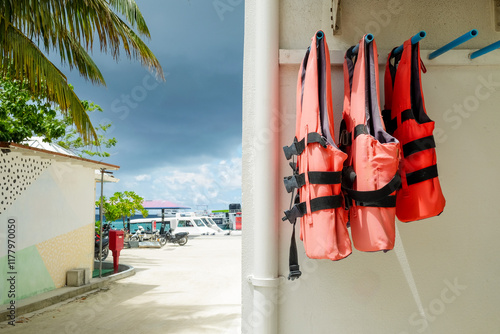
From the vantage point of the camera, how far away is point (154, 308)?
669 cm

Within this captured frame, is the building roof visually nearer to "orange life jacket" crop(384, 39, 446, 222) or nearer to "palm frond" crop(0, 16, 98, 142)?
"palm frond" crop(0, 16, 98, 142)

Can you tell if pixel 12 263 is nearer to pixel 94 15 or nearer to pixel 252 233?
pixel 94 15

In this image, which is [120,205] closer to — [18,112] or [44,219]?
[18,112]

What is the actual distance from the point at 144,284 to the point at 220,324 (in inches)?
169

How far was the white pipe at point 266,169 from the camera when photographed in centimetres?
171

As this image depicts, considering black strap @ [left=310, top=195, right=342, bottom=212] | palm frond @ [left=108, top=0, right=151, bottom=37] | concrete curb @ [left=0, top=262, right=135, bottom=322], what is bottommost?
concrete curb @ [left=0, top=262, right=135, bottom=322]

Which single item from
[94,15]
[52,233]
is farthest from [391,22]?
[52,233]

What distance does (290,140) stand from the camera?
6.05 ft

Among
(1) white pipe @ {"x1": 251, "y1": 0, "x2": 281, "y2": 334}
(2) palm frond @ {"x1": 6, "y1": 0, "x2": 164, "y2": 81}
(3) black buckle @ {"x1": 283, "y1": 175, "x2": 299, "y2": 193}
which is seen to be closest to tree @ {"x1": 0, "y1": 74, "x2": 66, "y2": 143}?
(2) palm frond @ {"x1": 6, "y1": 0, "x2": 164, "y2": 81}

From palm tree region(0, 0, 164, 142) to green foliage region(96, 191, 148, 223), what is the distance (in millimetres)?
16885

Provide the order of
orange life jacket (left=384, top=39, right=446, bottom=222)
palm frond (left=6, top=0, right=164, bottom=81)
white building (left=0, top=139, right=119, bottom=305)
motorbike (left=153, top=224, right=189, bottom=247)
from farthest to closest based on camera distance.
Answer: motorbike (left=153, top=224, right=189, bottom=247), white building (left=0, top=139, right=119, bottom=305), palm frond (left=6, top=0, right=164, bottom=81), orange life jacket (left=384, top=39, right=446, bottom=222)

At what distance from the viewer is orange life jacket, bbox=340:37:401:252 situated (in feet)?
4.22

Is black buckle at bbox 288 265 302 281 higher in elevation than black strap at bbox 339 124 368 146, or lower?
lower

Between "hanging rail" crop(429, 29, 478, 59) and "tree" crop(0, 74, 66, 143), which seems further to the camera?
"tree" crop(0, 74, 66, 143)
